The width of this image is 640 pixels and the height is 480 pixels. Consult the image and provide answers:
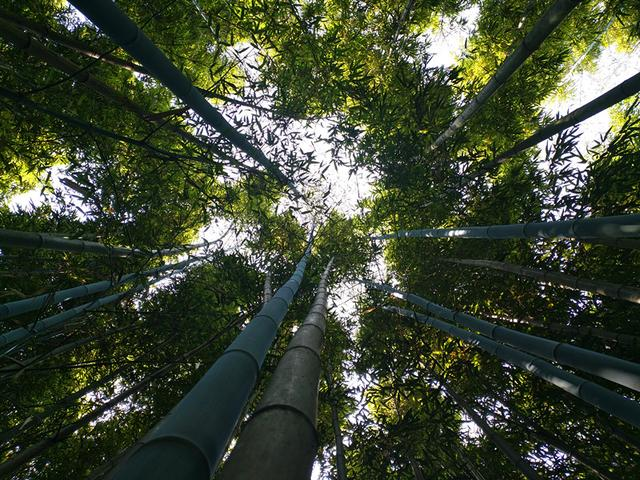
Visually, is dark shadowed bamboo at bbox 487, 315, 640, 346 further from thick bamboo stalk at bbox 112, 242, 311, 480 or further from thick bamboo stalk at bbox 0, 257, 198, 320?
thick bamboo stalk at bbox 0, 257, 198, 320

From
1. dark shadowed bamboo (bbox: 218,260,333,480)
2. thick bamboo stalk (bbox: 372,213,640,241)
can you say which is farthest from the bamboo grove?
dark shadowed bamboo (bbox: 218,260,333,480)

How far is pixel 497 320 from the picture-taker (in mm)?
6305

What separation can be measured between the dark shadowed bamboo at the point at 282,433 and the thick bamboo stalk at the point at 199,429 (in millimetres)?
72

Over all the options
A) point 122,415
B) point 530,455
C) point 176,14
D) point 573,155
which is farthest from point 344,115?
point 122,415

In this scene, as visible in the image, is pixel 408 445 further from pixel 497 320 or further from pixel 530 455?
pixel 497 320

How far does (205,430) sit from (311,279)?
5670mm

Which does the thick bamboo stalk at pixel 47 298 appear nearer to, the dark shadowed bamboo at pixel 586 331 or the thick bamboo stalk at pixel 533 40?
the thick bamboo stalk at pixel 533 40

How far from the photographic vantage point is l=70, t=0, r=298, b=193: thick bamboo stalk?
152cm

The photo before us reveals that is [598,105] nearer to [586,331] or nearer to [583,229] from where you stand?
[583,229]

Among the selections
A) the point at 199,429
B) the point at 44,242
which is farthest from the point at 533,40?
the point at 44,242

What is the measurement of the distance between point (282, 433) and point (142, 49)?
2.06 m

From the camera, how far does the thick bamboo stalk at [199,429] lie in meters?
0.84

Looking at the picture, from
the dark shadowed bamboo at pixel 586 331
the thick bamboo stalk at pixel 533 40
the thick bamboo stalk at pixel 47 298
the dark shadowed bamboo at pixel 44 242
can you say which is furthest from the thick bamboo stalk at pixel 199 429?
the dark shadowed bamboo at pixel 586 331

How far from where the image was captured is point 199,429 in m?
0.95
